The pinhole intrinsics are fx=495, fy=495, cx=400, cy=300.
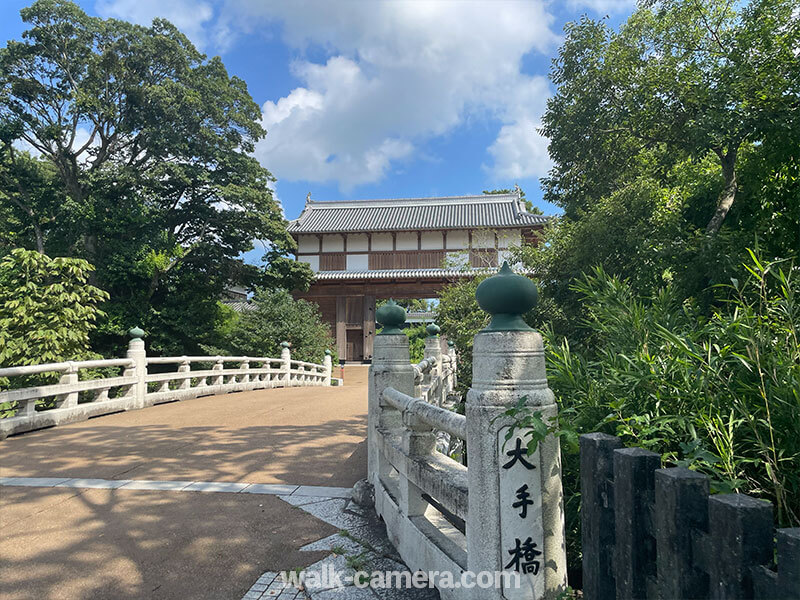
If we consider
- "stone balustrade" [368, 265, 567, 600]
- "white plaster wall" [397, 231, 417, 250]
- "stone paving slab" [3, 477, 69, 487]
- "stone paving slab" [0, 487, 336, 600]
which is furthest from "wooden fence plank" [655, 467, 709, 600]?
"white plaster wall" [397, 231, 417, 250]

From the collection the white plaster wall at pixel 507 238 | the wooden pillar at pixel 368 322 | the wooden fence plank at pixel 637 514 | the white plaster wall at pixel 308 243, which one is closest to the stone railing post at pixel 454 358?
the wooden pillar at pixel 368 322

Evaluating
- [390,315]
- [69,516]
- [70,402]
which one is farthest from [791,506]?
[70,402]

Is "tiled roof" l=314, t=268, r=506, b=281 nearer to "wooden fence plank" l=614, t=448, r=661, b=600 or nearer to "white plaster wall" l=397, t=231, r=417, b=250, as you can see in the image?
"white plaster wall" l=397, t=231, r=417, b=250

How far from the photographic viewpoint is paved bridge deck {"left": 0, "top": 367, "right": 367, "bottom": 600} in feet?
9.80

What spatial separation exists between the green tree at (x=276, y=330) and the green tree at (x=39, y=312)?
7.80 meters

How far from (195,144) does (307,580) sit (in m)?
16.2

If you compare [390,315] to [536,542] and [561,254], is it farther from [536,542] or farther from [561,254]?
[561,254]

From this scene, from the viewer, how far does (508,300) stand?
78.0 inches

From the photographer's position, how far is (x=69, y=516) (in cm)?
392

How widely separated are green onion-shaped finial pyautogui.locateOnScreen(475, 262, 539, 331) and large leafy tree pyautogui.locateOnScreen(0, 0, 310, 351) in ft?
50.6

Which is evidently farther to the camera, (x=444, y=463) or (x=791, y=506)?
(x=444, y=463)

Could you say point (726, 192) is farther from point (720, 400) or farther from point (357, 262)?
point (357, 262)

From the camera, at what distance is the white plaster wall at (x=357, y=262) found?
2575 centimetres

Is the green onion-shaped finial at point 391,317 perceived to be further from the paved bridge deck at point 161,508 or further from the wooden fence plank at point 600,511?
the wooden fence plank at point 600,511
